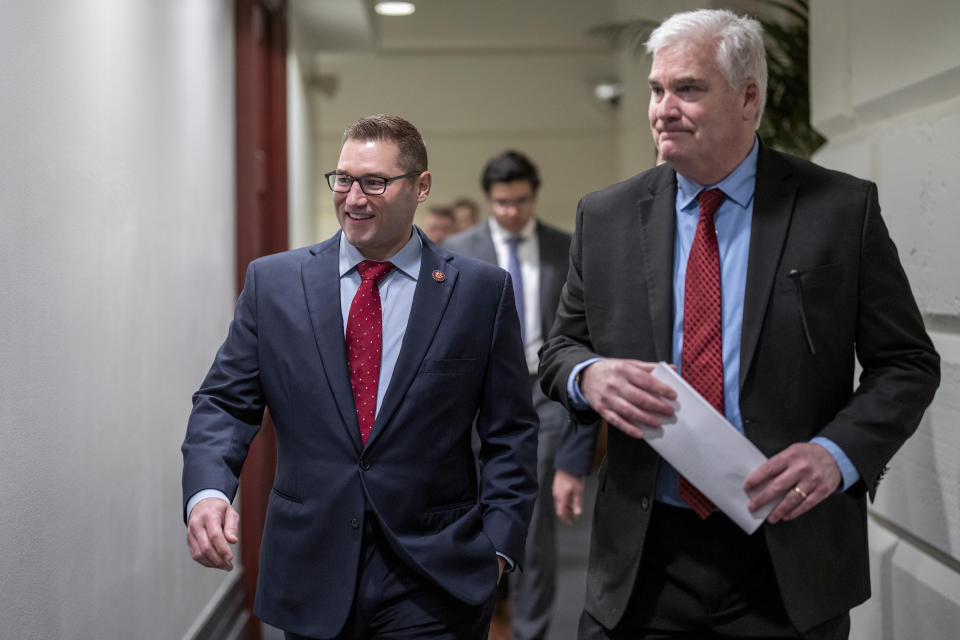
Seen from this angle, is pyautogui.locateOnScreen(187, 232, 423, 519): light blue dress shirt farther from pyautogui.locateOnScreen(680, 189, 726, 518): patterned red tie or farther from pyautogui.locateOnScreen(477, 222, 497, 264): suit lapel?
pyautogui.locateOnScreen(477, 222, 497, 264): suit lapel

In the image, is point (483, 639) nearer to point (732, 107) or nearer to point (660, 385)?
point (660, 385)

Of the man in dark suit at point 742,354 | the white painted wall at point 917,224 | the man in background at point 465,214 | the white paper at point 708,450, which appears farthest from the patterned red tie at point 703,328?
the man in background at point 465,214

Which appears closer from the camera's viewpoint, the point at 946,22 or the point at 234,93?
the point at 946,22

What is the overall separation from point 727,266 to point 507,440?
0.56 meters

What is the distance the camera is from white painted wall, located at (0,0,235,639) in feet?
6.66

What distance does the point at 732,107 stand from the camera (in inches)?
72.9

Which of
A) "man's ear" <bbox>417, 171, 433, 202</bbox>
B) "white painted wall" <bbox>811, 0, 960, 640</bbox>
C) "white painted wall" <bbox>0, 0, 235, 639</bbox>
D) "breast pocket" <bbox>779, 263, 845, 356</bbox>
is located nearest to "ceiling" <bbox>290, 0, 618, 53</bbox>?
"white painted wall" <bbox>0, 0, 235, 639</bbox>

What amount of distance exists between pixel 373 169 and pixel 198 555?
0.76m

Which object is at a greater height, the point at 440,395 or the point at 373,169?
the point at 373,169

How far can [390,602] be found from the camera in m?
2.00

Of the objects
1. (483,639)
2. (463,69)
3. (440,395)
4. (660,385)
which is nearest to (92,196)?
(440,395)

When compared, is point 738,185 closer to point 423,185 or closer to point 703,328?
point 703,328

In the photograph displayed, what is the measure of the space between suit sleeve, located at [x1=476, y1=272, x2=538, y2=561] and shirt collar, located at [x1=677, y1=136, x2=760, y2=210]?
44 cm

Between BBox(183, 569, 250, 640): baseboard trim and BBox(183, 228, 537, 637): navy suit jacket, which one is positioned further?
BBox(183, 569, 250, 640): baseboard trim
